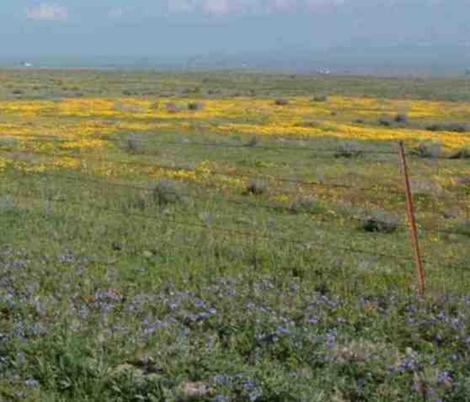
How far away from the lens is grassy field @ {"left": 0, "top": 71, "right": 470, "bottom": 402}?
6875 mm

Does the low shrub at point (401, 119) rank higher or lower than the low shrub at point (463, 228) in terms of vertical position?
lower

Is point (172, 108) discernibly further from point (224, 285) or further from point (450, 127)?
point (224, 285)

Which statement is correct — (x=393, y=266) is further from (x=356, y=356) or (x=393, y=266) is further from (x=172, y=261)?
(x=356, y=356)

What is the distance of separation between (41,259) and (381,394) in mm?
5757

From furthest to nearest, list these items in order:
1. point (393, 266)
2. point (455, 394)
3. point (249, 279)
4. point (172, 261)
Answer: point (393, 266) < point (172, 261) < point (249, 279) < point (455, 394)

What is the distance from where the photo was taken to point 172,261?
37.6ft

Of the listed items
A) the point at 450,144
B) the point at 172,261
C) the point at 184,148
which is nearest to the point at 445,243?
the point at 172,261

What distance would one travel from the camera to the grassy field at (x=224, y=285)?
22.6 feet

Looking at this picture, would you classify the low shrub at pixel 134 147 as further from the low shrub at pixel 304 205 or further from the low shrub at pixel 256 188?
the low shrub at pixel 304 205

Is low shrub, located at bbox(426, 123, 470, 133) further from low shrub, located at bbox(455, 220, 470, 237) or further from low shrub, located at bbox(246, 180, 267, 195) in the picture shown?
low shrub, located at bbox(455, 220, 470, 237)

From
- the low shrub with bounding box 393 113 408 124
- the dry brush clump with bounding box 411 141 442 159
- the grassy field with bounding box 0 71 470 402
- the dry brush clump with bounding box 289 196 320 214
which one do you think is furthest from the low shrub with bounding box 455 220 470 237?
the low shrub with bounding box 393 113 408 124

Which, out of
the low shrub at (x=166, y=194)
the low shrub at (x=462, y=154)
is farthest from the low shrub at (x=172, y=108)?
the low shrub at (x=166, y=194)

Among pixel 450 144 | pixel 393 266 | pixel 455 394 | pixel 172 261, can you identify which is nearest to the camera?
pixel 455 394

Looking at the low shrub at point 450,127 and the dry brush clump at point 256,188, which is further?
the low shrub at point 450,127
